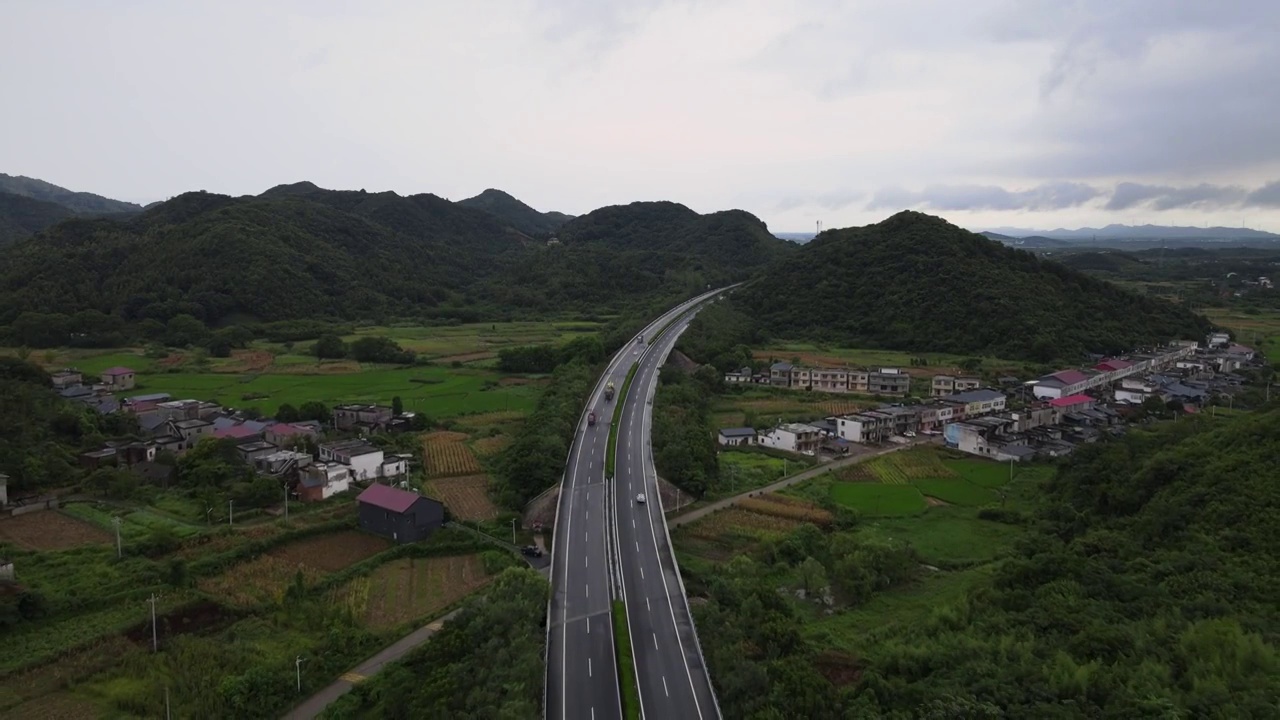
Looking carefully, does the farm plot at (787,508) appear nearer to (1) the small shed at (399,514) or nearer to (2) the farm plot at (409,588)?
(2) the farm plot at (409,588)

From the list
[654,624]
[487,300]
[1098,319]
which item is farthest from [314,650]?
[487,300]

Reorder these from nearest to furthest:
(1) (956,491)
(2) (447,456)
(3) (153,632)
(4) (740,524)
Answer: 1. (3) (153,632)
2. (4) (740,524)
3. (1) (956,491)
4. (2) (447,456)

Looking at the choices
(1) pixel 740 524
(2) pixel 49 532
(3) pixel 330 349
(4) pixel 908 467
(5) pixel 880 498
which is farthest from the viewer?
(3) pixel 330 349

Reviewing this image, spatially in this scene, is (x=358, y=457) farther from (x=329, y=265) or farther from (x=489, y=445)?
(x=329, y=265)

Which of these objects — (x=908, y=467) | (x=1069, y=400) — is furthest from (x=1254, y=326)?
(x=908, y=467)

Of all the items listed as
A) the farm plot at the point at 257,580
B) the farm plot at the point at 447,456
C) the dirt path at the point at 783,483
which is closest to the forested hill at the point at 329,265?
the farm plot at the point at 447,456

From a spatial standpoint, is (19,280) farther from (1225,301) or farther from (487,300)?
(1225,301)

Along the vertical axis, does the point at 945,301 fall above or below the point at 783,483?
above
